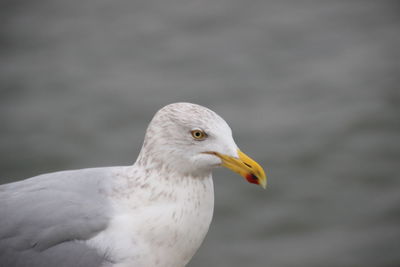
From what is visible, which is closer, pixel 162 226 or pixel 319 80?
pixel 162 226

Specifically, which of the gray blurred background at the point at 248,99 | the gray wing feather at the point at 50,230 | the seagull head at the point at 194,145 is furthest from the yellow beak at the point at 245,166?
the gray blurred background at the point at 248,99

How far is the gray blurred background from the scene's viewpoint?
4172 mm

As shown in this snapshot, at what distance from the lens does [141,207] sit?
7.55 feet

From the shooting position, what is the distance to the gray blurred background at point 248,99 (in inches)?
164

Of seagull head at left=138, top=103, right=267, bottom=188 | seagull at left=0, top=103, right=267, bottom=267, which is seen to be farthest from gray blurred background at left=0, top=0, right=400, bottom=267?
seagull head at left=138, top=103, right=267, bottom=188

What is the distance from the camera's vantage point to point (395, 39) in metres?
5.53

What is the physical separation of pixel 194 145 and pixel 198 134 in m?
0.05

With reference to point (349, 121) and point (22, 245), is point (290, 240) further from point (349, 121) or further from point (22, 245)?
point (22, 245)

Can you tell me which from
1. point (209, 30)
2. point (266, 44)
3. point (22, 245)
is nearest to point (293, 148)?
point (266, 44)

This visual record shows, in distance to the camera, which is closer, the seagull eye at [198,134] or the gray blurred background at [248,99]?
the seagull eye at [198,134]

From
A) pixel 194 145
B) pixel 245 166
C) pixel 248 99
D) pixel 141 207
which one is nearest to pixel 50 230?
pixel 141 207

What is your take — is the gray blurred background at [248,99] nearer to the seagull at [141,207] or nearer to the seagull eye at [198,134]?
the seagull at [141,207]

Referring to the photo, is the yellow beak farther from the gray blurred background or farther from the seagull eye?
the gray blurred background

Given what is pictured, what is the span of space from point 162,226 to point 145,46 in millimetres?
3641
